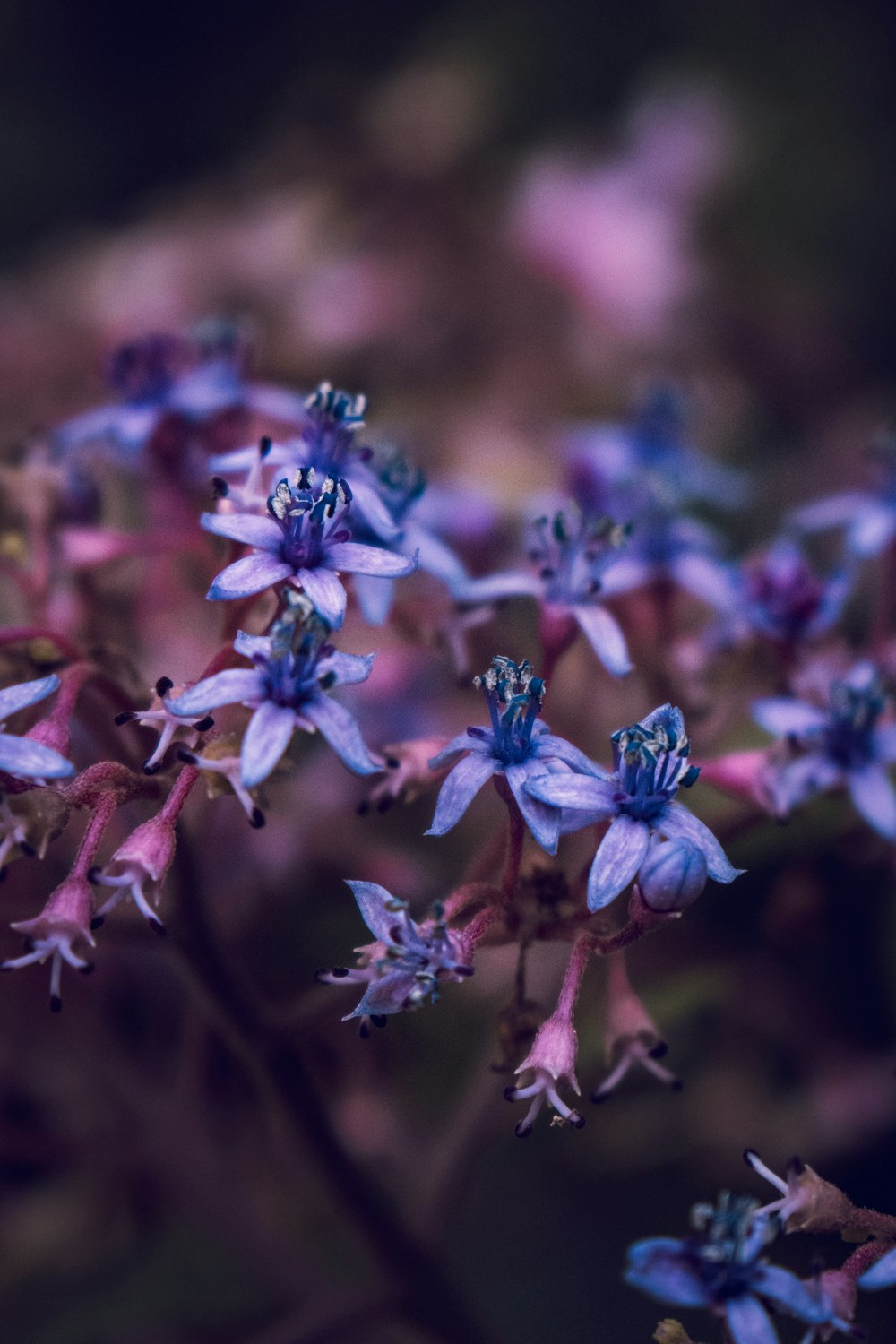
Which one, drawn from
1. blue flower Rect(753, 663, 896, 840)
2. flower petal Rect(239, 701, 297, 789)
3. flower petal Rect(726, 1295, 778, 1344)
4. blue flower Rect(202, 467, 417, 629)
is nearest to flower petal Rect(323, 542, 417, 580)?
blue flower Rect(202, 467, 417, 629)

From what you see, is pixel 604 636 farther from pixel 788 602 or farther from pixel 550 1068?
pixel 550 1068

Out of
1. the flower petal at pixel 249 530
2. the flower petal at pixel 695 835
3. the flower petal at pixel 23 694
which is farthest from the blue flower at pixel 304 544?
the flower petal at pixel 695 835

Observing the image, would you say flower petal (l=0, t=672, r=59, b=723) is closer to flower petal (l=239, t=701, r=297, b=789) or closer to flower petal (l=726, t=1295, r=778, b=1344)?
flower petal (l=239, t=701, r=297, b=789)

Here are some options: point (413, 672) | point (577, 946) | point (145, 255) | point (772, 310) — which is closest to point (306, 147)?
point (145, 255)

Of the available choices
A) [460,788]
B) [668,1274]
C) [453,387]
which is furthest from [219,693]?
[453,387]

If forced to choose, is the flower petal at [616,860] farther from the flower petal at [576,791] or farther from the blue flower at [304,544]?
the blue flower at [304,544]

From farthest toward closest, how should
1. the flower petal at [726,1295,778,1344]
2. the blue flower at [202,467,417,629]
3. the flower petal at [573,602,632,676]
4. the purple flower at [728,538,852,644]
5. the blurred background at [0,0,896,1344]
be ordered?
the blurred background at [0,0,896,1344] → the purple flower at [728,538,852,644] → the flower petal at [573,602,632,676] → the blue flower at [202,467,417,629] → the flower petal at [726,1295,778,1344]
